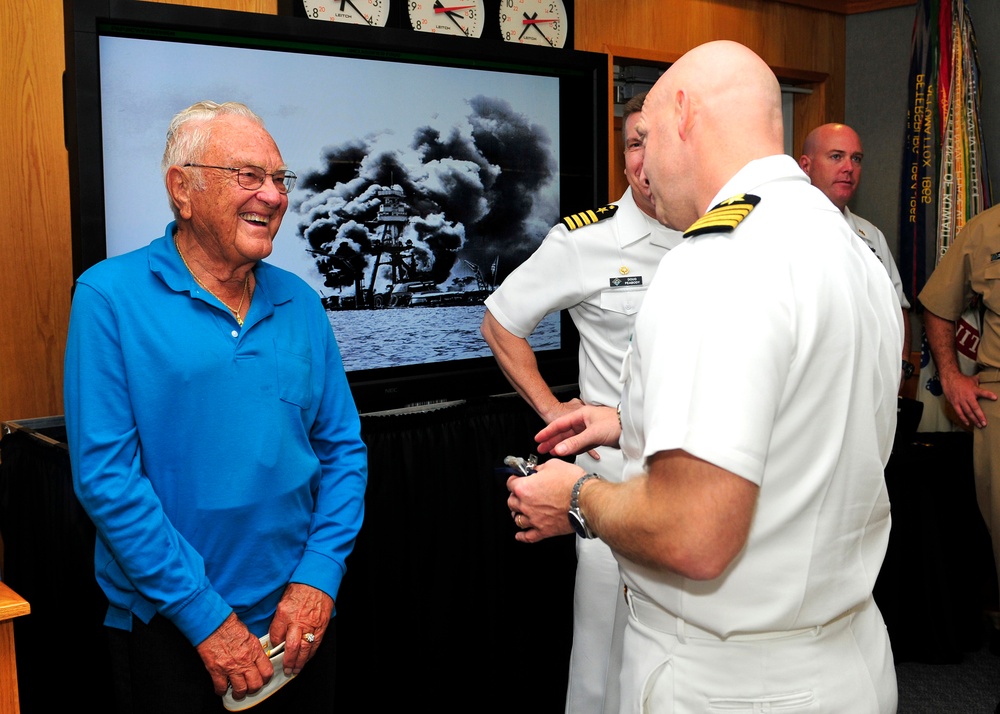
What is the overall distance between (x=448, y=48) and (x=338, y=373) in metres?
1.22

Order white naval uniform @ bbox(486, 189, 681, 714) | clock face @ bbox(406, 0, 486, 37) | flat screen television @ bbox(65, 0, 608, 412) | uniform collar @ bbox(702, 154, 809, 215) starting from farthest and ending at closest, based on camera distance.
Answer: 1. clock face @ bbox(406, 0, 486, 37)
2. white naval uniform @ bbox(486, 189, 681, 714)
3. flat screen television @ bbox(65, 0, 608, 412)
4. uniform collar @ bbox(702, 154, 809, 215)

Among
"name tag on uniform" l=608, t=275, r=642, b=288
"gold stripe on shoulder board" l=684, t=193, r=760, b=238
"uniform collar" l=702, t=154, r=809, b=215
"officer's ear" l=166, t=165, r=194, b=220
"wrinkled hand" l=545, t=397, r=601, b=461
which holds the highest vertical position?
"officer's ear" l=166, t=165, r=194, b=220

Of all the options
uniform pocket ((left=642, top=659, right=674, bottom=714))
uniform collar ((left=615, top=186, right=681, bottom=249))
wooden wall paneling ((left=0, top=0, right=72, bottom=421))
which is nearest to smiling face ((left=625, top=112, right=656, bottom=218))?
uniform collar ((left=615, top=186, right=681, bottom=249))

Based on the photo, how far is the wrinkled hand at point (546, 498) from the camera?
132 cm

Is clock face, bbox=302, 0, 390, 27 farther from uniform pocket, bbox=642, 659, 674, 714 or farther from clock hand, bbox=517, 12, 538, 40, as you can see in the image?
uniform pocket, bbox=642, 659, 674, 714

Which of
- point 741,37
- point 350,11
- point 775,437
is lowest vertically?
point 775,437

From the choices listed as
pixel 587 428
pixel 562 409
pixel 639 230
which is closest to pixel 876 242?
pixel 639 230

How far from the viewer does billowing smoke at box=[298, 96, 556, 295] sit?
99.6 inches

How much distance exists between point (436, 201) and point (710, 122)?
1521mm

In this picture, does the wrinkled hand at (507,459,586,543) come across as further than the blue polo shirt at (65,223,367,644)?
No

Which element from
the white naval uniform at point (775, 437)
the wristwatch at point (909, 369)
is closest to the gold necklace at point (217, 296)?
the white naval uniform at point (775, 437)

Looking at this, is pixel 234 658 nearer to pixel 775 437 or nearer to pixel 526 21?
pixel 775 437

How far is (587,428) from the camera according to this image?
1.69 metres

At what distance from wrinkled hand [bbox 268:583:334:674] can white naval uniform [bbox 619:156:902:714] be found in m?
0.61
